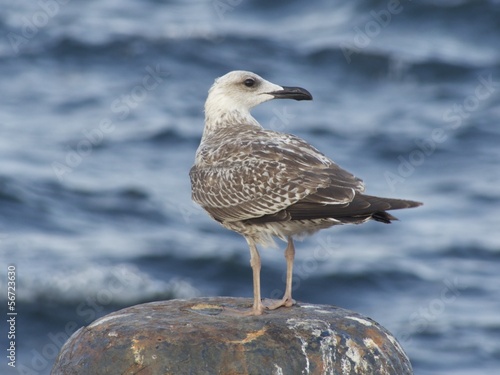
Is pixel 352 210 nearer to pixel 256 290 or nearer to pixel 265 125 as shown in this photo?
pixel 256 290

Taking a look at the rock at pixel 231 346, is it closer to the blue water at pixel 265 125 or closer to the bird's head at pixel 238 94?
the bird's head at pixel 238 94

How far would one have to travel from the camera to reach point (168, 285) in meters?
17.8

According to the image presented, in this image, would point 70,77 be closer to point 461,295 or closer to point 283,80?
point 283,80

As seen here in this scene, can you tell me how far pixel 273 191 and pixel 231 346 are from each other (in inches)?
57.0

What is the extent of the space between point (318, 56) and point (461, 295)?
395 inches

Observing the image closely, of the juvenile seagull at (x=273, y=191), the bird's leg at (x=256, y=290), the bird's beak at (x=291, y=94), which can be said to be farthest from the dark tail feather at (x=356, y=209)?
the bird's beak at (x=291, y=94)

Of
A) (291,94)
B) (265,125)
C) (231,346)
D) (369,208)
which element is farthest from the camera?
(265,125)

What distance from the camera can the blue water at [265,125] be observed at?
57.1 ft

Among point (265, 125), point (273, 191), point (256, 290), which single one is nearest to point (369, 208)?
point (273, 191)

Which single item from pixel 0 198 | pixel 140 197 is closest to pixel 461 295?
pixel 140 197

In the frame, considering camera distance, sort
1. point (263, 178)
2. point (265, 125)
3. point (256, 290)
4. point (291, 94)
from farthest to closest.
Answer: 1. point (265, 125)
2. point (291, 94)
3. point (263, 178)
4. point (256, 290)

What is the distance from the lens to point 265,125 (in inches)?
869

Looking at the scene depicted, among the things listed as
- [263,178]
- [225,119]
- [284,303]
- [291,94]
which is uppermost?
[291,94]

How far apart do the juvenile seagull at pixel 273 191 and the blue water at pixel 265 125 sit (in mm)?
6169
